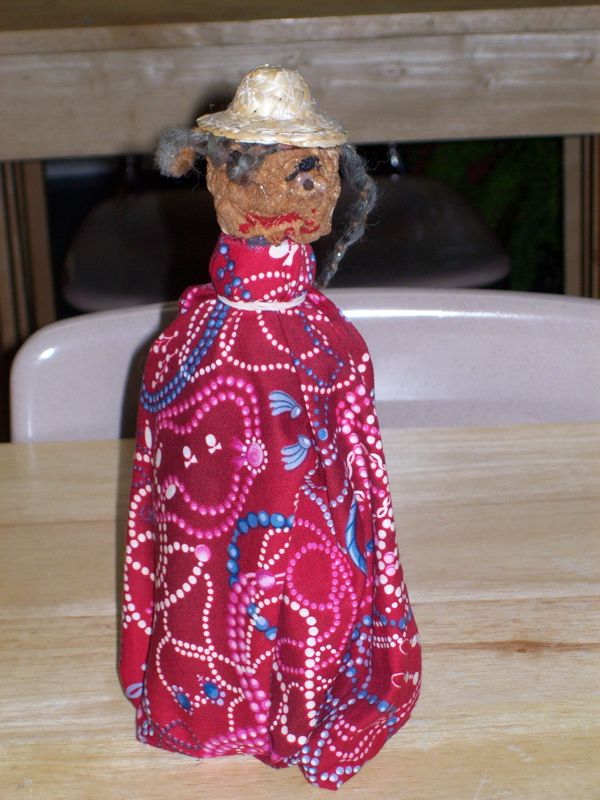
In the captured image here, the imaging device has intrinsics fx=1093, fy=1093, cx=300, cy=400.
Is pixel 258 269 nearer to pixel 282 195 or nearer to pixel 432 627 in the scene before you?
pixel 282 195

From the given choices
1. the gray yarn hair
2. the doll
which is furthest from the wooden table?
the gray yarn hair

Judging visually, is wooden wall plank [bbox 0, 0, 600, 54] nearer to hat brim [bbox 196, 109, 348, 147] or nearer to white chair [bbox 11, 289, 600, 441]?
white chair [bbox 11, 289, 600, 441]

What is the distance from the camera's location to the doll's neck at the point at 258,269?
18.2 inches

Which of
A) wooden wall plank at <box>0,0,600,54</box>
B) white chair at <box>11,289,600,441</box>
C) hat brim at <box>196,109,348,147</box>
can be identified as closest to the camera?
hat brim at <box>196,109,348,147</box>

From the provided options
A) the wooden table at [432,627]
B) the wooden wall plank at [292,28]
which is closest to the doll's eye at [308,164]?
the wooden table at [432,627]

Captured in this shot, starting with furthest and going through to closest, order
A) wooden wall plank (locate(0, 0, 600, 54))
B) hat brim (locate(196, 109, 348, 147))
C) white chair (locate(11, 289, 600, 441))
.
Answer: wooden wall plank (locate(0, 0, 600, 54)), white chair (locate(11, 289, 600, 441)), hat brim (locate(196, 109, 348, 147))

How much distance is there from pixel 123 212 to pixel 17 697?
1.34m

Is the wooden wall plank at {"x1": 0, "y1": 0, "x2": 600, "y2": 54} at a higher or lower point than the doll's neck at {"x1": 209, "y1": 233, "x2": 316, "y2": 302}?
higher

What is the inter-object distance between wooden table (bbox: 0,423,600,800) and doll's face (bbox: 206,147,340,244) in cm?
25

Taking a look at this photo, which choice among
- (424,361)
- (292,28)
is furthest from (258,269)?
(292,28)

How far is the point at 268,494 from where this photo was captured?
0.47m

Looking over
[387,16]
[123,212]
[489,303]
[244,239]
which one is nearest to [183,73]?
[387,16]

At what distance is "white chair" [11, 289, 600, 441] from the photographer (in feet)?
2.85

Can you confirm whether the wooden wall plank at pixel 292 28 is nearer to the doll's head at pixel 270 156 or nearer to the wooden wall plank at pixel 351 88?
the wooden wall plank at pixel 351 88
